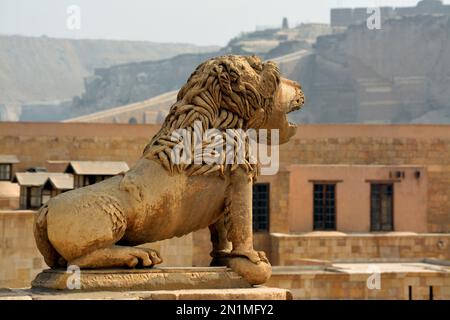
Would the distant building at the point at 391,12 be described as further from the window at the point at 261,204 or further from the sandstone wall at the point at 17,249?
the sandstone wall at the point at 17,249

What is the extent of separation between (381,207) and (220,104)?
29.7 meters

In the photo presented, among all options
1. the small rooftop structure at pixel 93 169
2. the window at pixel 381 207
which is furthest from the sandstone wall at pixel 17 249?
the window at pixel 381 207

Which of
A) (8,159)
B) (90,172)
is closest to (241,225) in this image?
(90,172)

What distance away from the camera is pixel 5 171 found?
112ft

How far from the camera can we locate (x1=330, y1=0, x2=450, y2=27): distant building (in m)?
112

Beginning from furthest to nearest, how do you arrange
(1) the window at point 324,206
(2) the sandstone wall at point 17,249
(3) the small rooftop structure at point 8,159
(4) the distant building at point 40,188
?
1. (1) the window at point 324,206
2. (3) the small rooftop structure at point 8,159
3. (4) the distant building at point 40,188
4. (2) the sandstone wall at point 17,249

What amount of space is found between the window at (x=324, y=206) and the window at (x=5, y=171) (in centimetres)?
933

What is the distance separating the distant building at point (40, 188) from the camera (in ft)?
84.4

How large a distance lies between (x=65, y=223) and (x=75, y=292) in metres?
0.48

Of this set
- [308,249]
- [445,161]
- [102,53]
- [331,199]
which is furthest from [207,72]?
[102,53]

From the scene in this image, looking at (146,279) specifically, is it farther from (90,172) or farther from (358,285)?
(90,172)

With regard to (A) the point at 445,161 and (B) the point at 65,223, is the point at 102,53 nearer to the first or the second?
(A) the point at 445,161

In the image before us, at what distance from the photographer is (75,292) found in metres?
7.94

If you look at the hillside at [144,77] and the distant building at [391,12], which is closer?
the distant building at [391,12]
